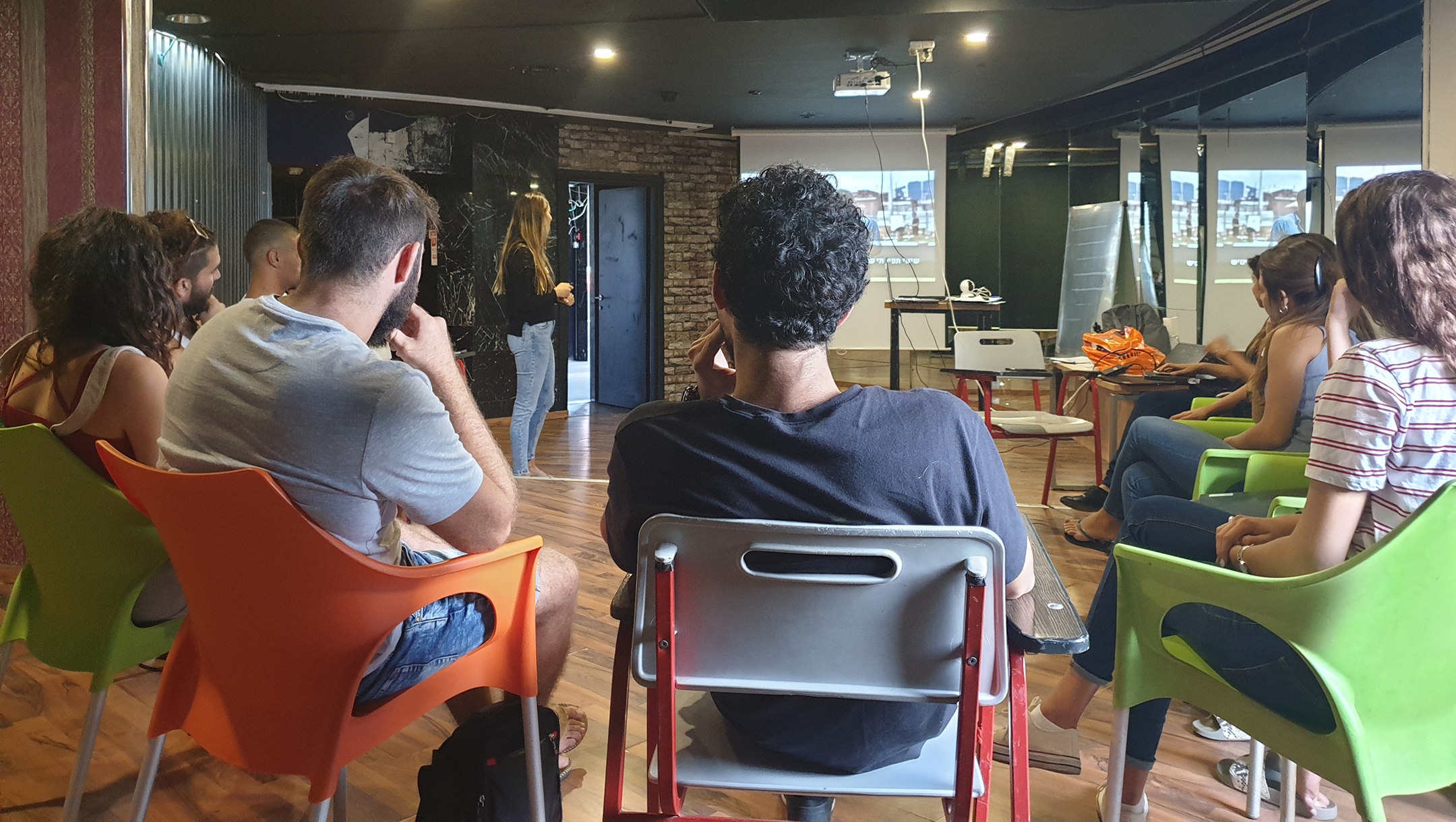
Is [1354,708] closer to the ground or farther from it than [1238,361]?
closer to the ground

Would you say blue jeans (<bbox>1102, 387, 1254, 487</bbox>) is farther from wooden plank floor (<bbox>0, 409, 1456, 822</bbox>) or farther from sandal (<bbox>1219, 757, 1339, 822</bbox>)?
sandal (<bbox>1219, 757, 1339, 822</bbox>)

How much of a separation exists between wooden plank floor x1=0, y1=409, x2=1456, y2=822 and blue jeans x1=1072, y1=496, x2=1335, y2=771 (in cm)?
30

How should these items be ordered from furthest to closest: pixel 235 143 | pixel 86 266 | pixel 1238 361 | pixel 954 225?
pixel 954 225 < pixel 235 143 < pixel 1238 361 < pixel 86 266

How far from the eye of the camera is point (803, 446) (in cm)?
109

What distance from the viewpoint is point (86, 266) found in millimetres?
2014

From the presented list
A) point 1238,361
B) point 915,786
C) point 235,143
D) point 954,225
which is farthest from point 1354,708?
point 954,225

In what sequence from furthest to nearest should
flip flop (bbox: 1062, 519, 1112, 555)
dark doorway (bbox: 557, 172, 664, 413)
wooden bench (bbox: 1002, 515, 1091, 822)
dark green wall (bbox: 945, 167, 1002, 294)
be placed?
A: dark doorway (bbox: 557, 172, 664, 413) < dark green wall (bbox: 945, 167, 1002, 294) < flip flop (bbox: 1062, 519, 1112, 555) < wooden bench (bbox: 1002, 515, 1091, 822)

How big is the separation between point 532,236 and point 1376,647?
5.05 meters

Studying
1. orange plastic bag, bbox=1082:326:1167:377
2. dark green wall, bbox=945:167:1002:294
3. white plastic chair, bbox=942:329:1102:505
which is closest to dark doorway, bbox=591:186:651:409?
dark green wall, bbox=945:167:1002:294

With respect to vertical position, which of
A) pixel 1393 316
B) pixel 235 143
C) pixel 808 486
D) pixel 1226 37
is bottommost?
pixel 808 486

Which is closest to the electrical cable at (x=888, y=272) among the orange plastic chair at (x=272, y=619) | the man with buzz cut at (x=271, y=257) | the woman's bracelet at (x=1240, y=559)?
the man with buzz cut at (x=271, y=257)

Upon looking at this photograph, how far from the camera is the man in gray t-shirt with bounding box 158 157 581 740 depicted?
132 cm

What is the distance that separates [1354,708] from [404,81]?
7.32m

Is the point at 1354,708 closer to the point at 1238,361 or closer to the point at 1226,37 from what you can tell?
the point at 1238,361
